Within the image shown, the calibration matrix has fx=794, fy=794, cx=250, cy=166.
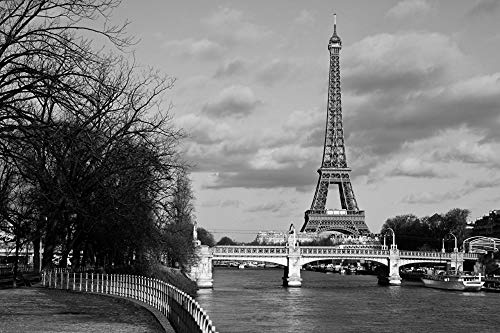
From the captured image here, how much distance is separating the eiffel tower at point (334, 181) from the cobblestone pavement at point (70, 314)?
133m

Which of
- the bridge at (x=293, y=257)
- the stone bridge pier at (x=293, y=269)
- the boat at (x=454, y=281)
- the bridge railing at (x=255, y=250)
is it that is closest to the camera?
the boat at (x=454, y=281)

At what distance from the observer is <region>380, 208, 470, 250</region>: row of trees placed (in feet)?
530

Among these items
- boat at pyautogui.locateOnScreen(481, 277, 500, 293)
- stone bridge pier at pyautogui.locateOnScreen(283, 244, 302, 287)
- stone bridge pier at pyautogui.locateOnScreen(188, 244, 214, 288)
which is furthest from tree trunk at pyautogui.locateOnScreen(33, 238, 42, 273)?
boat at pyautogui.locateOnScreen(481, 277, 500, 293)

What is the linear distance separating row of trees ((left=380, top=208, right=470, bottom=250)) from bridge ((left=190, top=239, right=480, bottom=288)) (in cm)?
3543

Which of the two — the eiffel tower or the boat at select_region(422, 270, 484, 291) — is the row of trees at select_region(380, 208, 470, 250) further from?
the boat at select_region(422, 270, 484, 291)

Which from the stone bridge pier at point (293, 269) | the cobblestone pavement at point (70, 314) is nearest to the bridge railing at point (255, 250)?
the stone bridge pier at point (293, 269)

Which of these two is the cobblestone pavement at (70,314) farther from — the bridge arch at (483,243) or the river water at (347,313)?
the bridge arch at (483,243)

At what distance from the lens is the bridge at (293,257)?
98200 millimetres

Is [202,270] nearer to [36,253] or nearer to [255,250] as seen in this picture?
[255,250]

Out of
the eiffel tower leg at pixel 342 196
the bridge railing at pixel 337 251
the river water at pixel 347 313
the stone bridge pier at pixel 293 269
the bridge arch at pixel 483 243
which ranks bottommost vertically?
the river water at pixel 347 313

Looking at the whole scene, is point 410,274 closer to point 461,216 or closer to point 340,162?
point 461,216

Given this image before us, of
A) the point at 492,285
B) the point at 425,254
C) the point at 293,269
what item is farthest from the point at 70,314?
the point at 425,254

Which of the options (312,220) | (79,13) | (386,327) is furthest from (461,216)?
(79,13)

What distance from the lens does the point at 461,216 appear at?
164 metres
